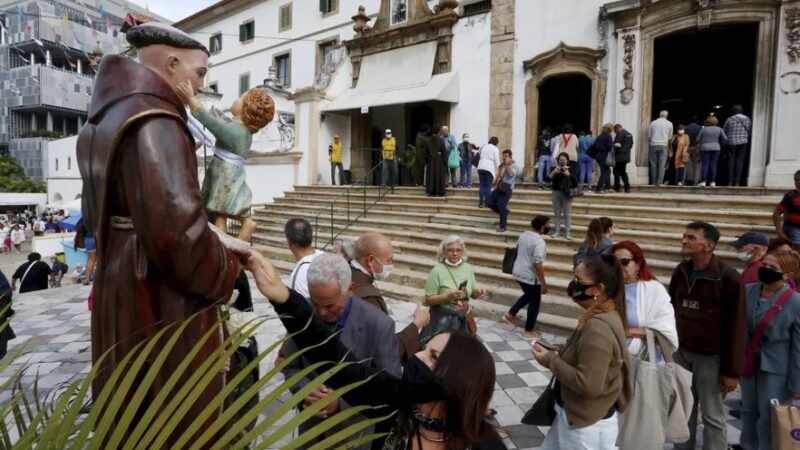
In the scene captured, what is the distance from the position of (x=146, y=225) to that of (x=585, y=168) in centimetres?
1145

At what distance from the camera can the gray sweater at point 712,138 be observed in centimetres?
970

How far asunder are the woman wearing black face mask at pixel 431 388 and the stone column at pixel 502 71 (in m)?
12.5

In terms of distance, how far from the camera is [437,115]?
50.3 ft

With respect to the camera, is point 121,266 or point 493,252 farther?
point 493,252

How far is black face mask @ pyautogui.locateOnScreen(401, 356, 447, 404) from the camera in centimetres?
159

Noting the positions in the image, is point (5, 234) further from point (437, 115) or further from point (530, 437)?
point (530, 437)

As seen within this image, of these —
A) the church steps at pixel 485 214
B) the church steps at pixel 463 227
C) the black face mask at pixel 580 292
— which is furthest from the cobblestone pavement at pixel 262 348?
the church steps at pixel 485 214

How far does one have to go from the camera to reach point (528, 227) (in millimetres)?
9156

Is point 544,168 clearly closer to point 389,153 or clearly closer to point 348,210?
point 389,153

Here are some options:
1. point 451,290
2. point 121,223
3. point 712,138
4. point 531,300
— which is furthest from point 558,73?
point 121,223

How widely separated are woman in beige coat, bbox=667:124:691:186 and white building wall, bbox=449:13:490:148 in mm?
5037

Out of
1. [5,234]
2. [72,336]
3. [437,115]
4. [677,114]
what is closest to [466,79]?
[437,115]

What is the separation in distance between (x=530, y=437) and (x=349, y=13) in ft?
62.9

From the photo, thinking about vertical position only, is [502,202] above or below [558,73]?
below
